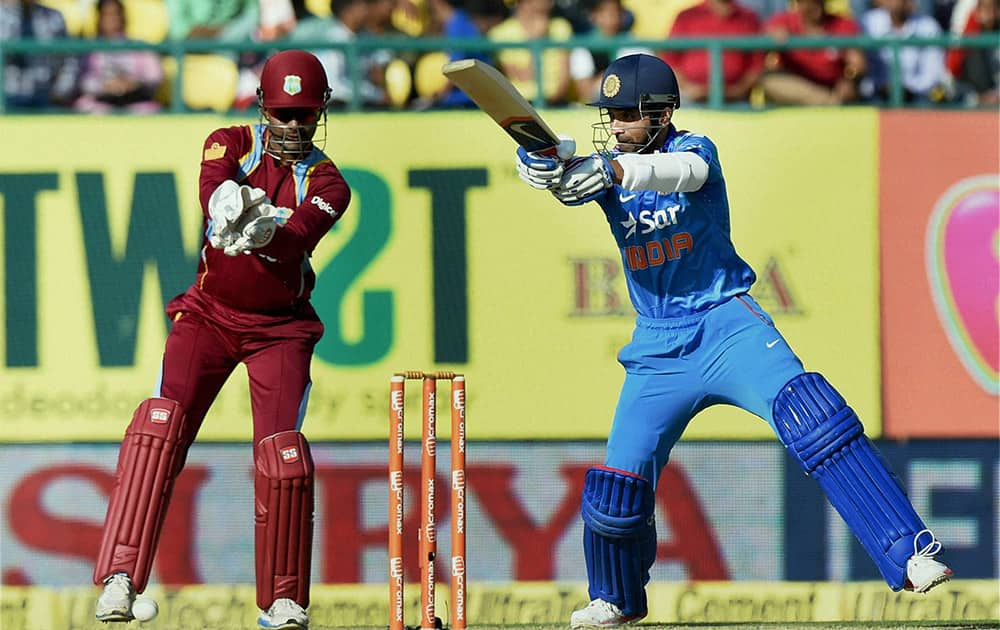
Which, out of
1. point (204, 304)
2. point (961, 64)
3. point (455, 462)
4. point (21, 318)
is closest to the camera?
point (455, 462)

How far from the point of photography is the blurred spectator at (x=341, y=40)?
8469 millimetres

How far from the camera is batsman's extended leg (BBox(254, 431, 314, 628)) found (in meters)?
6.34

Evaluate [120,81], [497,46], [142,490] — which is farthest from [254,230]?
[120,81]

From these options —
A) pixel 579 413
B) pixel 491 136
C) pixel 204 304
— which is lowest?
pixel 579 413

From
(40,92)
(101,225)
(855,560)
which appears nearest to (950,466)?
(855,560)

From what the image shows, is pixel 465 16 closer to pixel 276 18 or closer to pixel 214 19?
pixel 276 18

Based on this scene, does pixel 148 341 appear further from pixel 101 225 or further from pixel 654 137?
pixel 654 137

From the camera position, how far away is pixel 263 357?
256 inches

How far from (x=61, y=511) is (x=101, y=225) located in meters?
1.27

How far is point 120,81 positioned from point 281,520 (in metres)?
3.08

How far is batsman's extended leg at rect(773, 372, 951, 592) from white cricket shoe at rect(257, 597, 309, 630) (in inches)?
66.4

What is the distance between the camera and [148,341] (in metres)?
8.30

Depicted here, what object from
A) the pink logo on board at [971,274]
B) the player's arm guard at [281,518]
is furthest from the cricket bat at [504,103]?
the pink logo on board at [971,274]

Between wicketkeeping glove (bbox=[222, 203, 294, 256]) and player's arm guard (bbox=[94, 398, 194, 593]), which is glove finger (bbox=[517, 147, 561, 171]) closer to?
wicketkeeping glove (bbox=[222, 203, 294, 256])
